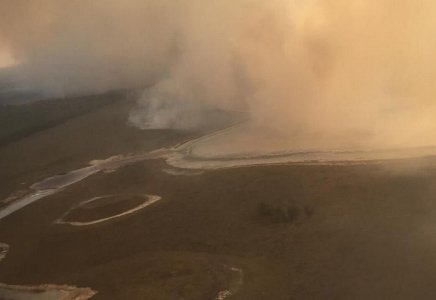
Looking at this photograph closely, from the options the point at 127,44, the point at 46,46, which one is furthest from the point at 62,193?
the point at 46,46

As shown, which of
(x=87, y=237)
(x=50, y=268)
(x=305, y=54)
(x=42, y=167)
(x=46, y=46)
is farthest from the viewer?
(x=46, y=46)

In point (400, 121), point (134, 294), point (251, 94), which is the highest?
point (251, 94)

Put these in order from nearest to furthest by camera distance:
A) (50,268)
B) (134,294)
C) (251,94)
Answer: (134,294)
(50,268)
(251,94)

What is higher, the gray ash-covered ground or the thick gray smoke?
the thick gray smoke

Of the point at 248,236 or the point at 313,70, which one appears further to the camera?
the point at 313,70

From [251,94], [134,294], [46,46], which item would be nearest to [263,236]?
[134,294]

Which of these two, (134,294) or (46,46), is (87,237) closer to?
(134,294)

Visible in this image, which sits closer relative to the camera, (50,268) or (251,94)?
(50,268)

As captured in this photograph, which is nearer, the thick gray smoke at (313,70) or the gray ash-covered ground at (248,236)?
the gray ash-covered ground at (248,236)

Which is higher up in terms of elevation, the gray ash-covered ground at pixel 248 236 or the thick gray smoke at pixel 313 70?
the thick gray smoke at pixel 313 70

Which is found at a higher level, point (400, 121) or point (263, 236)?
point (400, 121)

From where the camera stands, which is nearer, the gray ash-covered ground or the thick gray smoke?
the gray ash-covered ground
